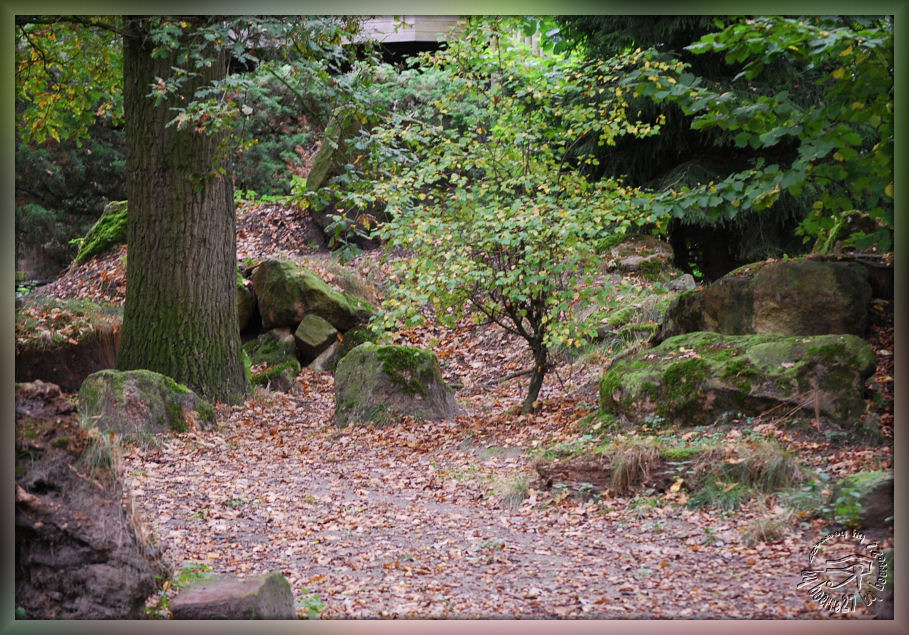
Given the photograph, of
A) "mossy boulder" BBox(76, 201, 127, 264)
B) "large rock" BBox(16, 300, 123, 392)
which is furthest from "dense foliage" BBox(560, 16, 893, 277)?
"mossy boulder" BBox(76, 201, 127, 264)

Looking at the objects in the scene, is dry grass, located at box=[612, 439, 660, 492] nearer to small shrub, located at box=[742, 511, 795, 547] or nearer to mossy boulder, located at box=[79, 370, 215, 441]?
small shrub, located at box=[742, 511, 795, 547]

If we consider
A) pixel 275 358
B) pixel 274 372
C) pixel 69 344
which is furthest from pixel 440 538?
pixel 275 358

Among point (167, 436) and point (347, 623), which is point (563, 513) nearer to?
point (347, 623)

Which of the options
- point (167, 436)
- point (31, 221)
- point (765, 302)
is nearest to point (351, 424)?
point (167, 436)

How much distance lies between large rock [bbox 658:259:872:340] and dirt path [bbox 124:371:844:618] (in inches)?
63.6

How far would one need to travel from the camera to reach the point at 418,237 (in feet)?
20.0

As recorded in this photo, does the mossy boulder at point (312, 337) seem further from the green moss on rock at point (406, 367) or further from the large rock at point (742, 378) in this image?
the large rock at point (742, 378)

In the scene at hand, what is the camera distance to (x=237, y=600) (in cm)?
284

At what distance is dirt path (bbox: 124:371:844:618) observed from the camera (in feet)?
10.2

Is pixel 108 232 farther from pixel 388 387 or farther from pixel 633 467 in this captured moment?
pixel 633 467

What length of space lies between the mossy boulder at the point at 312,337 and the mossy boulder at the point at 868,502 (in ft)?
21.3

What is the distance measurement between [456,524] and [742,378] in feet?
7.08

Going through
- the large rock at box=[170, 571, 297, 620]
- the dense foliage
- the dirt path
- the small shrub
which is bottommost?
the dirt path

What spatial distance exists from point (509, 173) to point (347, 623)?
4171 millimetres
